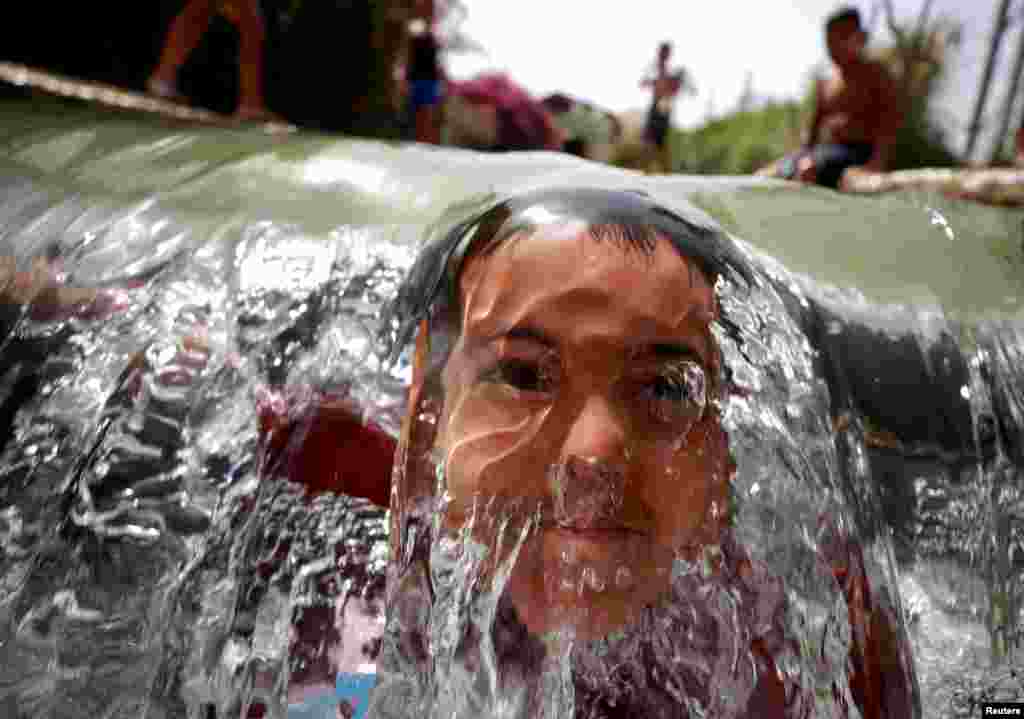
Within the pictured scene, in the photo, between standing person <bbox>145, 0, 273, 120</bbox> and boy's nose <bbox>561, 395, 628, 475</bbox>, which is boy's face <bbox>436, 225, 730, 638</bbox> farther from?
standing person <bbox>145, 0, 273, 120</bbox>

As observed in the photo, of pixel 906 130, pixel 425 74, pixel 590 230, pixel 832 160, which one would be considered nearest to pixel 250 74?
pixel 425 74

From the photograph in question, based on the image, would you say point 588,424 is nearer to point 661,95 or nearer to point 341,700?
point 341,700

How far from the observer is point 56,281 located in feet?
5.00

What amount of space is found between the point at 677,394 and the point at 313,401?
26.5 inches

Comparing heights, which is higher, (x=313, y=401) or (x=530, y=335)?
(x=530, y=335)

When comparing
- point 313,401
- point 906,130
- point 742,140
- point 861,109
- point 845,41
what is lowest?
point 742,140

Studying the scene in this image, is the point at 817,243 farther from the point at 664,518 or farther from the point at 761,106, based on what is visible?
the point at 761,106

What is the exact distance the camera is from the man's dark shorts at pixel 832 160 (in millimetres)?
3354

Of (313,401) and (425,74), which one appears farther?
(425,74)

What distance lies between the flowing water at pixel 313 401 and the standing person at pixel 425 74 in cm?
221

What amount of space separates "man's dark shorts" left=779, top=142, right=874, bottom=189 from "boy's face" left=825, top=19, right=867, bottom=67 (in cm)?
41

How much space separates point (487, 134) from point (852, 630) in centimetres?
438

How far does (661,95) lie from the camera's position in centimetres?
417

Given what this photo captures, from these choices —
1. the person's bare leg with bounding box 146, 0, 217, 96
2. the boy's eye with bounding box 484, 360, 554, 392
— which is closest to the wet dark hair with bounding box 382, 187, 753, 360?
the boy's eye with bounding box 484, 360, 554, 392
